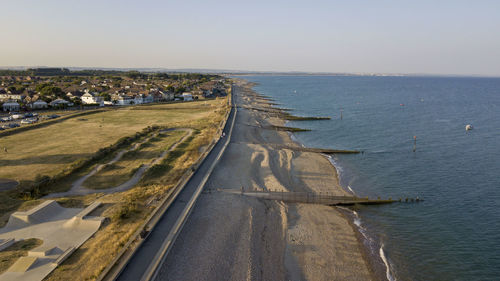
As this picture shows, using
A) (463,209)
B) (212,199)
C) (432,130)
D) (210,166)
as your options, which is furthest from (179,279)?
(432,130)

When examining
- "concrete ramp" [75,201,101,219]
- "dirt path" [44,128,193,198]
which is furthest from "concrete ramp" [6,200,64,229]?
→ "dirt path" [44,128,193,198]

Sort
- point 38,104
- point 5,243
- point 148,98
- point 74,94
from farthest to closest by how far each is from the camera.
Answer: point 148,98
point 74,94
point 38,104
point 5,243

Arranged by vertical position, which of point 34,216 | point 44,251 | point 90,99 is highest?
point 90,99

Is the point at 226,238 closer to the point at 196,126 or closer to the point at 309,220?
the point at 309,220

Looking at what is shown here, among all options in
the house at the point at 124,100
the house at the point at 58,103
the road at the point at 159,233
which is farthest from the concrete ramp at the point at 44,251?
the house at the point at 124,100

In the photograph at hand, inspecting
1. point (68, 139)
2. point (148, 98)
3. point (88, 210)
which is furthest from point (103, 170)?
point (148, 98)

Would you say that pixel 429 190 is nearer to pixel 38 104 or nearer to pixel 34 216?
pixel 34 216

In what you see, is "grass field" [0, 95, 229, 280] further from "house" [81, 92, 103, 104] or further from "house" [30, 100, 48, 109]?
"house" [81, 92, 103, 104]
